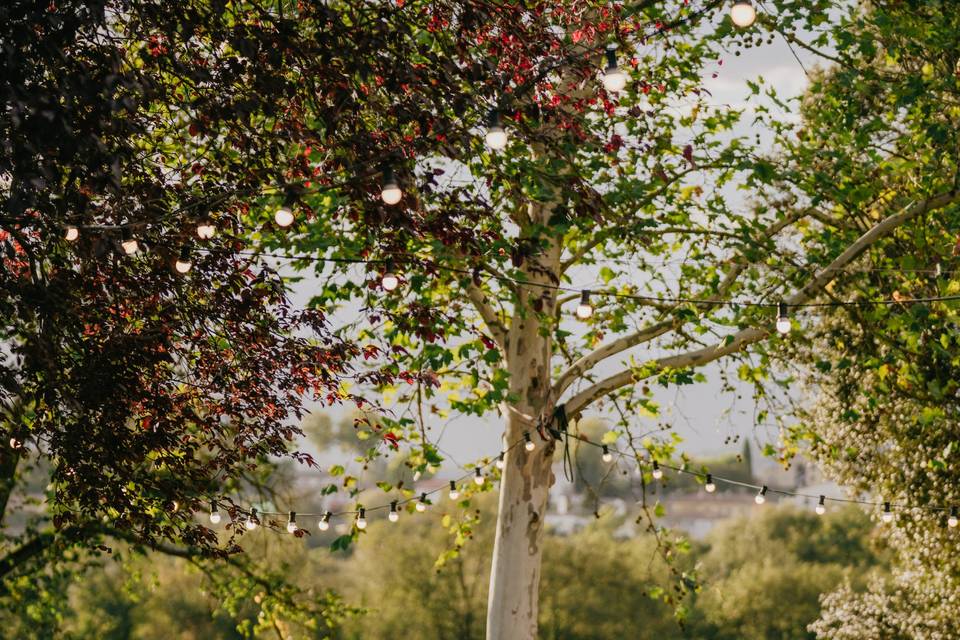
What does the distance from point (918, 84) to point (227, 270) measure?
499 cm

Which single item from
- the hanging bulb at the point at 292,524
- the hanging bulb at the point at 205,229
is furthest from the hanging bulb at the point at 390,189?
the hanging bulb at the point at 292,524

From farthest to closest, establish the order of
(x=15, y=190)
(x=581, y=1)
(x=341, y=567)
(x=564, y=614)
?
(x=341, y=567) < (x=564, y=614) < (x=581, y=1) < (x=15, y=190)

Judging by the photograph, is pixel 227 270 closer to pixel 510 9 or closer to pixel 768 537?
pixel 510 9

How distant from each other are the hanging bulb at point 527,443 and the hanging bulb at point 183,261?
3972 mm

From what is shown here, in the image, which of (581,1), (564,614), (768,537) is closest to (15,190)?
(581,1)

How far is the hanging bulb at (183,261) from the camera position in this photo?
4293mm

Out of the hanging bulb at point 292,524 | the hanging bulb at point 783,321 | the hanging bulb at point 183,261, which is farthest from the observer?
the hanging bulb at point 292,524

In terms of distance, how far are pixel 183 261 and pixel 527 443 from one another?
4.05 meters

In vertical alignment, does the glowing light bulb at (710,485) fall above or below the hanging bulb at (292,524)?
above

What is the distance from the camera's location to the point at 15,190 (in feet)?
10.9

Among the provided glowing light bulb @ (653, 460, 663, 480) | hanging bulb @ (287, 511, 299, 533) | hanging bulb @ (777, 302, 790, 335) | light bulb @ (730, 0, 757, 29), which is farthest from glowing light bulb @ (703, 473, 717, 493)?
light bulb @ (730, 0, 757, 29)

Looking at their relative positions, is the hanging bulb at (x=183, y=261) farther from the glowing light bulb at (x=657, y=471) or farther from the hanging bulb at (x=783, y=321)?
the glowing light bulb at (x=657, y=471)

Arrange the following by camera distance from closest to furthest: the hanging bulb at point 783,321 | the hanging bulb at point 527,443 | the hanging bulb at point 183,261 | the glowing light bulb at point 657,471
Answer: the hanging bulb at point 183,261 → the hanging bulb at point 783,321 → the hanging bulb at point 527,443 → the glowing light bulb at point 657,471

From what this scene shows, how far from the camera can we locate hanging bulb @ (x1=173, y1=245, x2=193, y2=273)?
14.1ft
